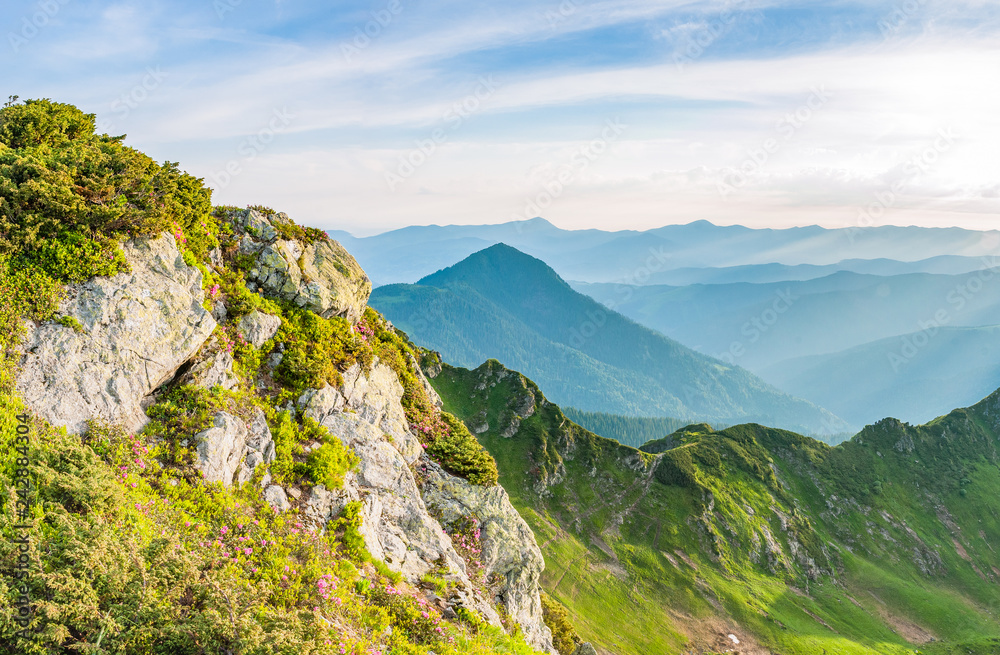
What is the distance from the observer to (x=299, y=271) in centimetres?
2456

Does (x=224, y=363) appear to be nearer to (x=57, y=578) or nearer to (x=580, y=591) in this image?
A: (x=57, y=578)

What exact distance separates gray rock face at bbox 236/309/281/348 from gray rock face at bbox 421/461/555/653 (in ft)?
32.6

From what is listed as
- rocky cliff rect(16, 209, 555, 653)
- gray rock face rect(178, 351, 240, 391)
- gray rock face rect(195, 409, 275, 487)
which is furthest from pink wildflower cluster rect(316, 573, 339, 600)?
gray rock face rect(178, 351, 240, 391)

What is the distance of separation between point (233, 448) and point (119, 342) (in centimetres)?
499

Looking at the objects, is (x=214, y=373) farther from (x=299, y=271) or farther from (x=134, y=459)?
(x=299, y=271)

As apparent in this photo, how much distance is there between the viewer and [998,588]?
105m

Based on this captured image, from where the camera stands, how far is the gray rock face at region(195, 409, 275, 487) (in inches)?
619

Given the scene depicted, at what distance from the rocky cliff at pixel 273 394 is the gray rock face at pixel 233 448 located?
5cm

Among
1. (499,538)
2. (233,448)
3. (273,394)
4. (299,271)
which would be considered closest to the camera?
(233,448)

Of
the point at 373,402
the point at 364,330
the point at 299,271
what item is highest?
the point at 299,271

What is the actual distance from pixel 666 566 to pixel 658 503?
43.4 feet

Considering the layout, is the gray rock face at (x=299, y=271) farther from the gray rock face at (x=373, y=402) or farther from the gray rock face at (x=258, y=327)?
the gray rock face at (x=373, y=402)

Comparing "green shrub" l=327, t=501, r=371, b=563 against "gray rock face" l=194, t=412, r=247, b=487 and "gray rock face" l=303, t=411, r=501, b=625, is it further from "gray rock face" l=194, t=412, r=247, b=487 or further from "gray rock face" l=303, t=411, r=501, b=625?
"gray rock face" l=194, t=412, r=247, b=487

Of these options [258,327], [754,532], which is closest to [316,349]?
[258,327]
